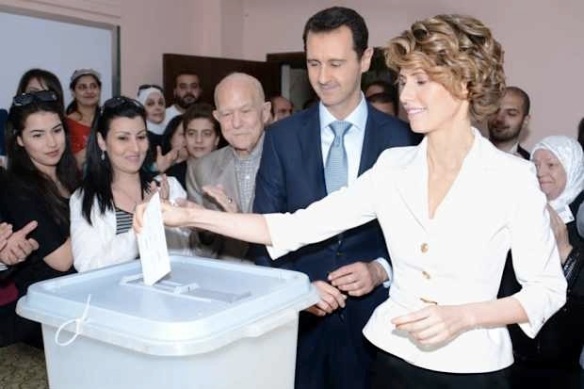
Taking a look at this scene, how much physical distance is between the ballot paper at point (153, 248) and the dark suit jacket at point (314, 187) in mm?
567

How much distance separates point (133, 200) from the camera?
1733 mm

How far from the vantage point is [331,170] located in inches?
56.8

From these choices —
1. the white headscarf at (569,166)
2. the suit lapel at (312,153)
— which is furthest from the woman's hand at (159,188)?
the white headscarf at (569,166)

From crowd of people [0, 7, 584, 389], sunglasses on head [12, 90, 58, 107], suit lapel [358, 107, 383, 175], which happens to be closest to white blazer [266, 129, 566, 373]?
crowd of people [0, 7, 584, 389]

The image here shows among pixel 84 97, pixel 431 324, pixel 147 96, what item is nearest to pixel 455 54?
pixel 431 324

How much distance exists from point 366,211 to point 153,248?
41 cm

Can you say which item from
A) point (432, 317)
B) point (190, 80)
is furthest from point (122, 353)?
point (190, 80)

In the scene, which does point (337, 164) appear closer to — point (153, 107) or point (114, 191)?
point (114, 191)

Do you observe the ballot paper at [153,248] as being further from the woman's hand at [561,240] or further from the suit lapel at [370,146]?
the woman's hand at [561,240]

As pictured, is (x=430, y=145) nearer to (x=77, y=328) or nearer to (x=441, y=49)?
(x=441, y=49)

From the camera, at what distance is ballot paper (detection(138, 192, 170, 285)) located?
88 centimetres

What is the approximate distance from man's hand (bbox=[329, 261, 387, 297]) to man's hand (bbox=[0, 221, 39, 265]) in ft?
2.75

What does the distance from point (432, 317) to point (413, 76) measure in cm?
39

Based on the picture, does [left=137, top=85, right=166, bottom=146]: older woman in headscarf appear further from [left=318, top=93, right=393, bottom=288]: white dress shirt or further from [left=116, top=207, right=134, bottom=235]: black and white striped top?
[left=318, top=93, right=393, bottom=288]: white dress shirt
